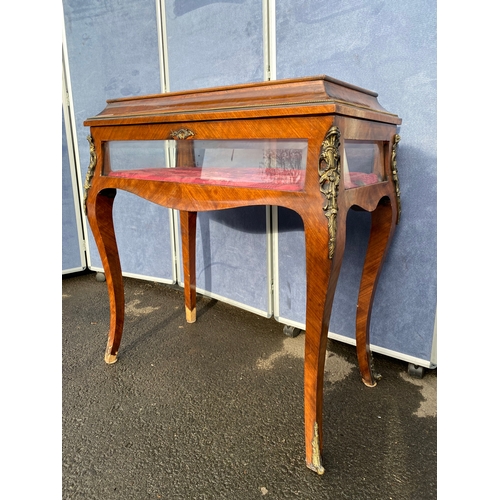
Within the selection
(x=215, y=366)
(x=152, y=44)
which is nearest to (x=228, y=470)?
(x=215, y=366)

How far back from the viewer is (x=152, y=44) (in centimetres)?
175

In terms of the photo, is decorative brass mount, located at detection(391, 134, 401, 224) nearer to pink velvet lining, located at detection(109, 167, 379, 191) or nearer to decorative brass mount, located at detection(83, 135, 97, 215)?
pink velvet lining, located at detection(109, 167, 379, 191)

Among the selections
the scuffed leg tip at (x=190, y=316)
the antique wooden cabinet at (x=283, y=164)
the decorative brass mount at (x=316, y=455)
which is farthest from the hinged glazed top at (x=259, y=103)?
the scuffed leg tip at (x=190, y=316)

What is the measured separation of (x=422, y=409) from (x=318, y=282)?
57 cm

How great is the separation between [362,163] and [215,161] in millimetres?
366

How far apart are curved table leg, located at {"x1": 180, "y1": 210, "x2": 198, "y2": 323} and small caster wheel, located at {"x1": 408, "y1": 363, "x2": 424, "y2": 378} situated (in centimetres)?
84

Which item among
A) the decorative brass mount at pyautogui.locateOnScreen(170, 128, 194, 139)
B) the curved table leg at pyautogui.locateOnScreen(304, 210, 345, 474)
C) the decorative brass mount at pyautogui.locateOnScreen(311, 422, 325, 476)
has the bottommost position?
the decorative brass mount at pyautogui.locateOnScreen(311, 422, 325, 476)

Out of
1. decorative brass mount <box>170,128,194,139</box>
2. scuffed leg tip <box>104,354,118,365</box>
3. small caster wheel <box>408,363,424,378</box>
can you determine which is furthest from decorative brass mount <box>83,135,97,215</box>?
small caster wheel <box>408,363,424,378</box>

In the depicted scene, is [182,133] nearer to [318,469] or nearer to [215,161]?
[215,161]

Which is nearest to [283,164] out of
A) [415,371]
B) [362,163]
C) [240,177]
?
[240,177]

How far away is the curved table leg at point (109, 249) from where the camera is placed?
125 cm

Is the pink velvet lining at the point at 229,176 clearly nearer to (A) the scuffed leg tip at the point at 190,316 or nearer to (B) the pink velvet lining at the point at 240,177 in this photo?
(B) the pink velvet lining at the point at 240,177

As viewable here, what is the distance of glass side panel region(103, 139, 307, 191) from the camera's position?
85 cm
